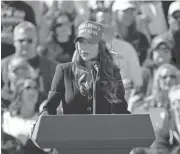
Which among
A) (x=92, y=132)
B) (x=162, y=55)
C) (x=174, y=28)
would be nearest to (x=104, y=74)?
(x=92, y=132)

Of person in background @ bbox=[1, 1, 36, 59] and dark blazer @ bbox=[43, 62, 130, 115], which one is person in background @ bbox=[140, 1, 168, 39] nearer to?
person in background @ bbox=[1, 1, 36, 59]

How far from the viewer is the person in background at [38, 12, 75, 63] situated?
481cm

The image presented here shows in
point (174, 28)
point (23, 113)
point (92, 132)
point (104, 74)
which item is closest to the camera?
point (92, 132)

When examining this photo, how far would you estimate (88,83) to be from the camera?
5.65ft

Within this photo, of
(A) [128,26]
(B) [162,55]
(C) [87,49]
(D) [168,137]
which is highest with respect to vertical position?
(C) [87,49]

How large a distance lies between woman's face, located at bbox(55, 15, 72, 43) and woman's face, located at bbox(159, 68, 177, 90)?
1.02m

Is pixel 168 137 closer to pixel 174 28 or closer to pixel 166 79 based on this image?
pixel 166 79

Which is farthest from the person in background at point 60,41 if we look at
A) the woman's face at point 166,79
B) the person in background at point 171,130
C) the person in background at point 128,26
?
the person in background at point 171,130

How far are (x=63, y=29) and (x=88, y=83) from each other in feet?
10.8

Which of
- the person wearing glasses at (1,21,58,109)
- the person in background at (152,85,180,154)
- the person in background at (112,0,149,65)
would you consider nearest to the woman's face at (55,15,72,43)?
the person wearing glasses at (1,21,58,109)

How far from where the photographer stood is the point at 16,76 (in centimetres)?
485

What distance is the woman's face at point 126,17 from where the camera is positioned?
504 cm

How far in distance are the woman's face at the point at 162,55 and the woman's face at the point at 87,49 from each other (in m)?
3.31

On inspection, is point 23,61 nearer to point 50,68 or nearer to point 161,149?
point 50,68
